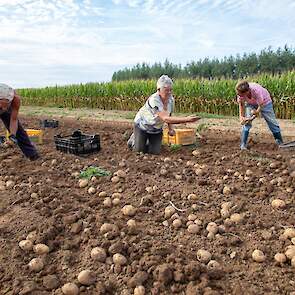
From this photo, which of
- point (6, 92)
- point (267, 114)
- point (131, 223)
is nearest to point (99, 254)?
point (131, 223)

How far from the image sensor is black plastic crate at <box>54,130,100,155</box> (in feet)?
20.2

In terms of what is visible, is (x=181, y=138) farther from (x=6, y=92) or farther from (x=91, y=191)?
(x=91, y=191)

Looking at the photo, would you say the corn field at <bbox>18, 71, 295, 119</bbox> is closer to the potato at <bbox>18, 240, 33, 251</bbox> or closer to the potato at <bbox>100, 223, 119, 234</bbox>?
the potato at <bbox>100, 223, 119, 234</bbox>

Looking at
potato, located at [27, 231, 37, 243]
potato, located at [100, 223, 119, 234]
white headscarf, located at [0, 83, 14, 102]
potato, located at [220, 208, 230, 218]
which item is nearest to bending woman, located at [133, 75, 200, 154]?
white headscarf, located at [0, 83, 14, 102]

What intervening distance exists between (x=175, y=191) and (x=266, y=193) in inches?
32.9

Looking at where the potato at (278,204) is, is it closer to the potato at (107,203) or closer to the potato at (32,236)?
the potato at (107,203)

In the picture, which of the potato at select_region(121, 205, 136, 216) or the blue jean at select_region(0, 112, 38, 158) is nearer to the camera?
the potato at select_region(121, 205, 136, 216)

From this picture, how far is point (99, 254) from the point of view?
262 cm

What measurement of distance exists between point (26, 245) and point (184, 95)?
12929 mm

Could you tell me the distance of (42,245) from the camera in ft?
9.14

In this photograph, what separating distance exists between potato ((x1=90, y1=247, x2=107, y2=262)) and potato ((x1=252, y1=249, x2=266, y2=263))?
948 mm

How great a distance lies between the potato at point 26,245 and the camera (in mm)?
2791

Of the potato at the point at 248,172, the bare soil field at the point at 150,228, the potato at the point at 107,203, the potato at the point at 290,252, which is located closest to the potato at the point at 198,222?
the bare soil field at the point at 150,228

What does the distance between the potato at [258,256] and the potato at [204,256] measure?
28 cm
